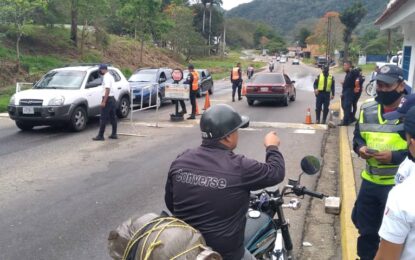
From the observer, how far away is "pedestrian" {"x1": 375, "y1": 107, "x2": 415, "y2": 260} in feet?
6.59

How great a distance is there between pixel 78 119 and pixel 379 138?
32.9 feet

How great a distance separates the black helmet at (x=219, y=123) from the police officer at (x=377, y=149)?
1654 millimetres

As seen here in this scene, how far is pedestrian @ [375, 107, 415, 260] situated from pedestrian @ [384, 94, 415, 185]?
0.25 m

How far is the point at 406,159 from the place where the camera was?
2.74m

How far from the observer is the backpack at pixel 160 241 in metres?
2.32

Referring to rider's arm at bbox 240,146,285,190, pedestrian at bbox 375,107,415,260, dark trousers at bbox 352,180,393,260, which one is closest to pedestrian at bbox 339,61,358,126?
dark trousers at bbox 352,180,393,260

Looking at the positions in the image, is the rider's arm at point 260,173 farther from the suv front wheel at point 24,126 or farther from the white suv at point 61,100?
the suv front wheel at point 24,126

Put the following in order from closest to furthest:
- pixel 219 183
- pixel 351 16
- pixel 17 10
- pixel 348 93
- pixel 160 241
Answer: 1. pixel 160 241
2. pixel 219 183
3. pixel 348 93
4. pixel 17 10
5. pixel 351 16

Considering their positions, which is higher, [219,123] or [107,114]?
[219,123]

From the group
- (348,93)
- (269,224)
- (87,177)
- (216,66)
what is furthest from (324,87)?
(216,66)

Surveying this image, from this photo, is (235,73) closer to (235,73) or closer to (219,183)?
(235,73)

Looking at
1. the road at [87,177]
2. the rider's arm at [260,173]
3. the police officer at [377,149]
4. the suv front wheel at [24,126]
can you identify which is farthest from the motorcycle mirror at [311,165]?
the suv front wheel at [24,126]

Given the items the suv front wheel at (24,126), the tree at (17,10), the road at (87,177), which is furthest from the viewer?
the tree at (17,10)

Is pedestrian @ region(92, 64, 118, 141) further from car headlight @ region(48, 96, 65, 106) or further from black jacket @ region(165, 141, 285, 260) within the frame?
black jacket @ region(165, 141, 285, 260)
